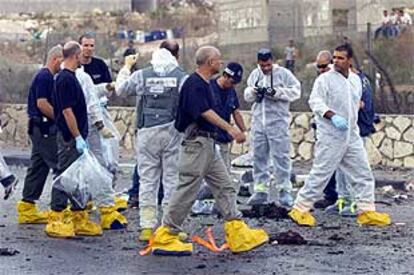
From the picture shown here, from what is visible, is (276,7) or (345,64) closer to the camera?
(345,64)

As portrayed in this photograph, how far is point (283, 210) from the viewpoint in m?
13.5

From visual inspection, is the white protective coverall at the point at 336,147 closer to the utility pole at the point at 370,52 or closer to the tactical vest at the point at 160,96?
the tactical vest at the point at 160,96

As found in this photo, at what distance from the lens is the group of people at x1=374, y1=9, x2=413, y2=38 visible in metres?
22.1

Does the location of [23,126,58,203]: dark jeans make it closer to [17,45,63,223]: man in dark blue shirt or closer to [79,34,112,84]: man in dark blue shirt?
[17,45,63,223]: man in dark blue shirt

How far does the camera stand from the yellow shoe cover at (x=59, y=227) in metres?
11.9

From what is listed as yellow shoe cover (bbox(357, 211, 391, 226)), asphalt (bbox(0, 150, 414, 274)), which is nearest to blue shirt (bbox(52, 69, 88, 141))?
asphalt (bbox(0, 150, 414, 274))

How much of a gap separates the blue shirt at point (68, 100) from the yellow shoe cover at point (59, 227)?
787 millimetres

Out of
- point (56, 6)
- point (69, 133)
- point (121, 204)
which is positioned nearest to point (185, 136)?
point (69, 133)

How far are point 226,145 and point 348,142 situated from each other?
A: 1.30 m

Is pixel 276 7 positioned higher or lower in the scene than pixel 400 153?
higher

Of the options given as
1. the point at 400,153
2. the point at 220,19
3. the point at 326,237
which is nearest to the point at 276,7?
the point at 220,19

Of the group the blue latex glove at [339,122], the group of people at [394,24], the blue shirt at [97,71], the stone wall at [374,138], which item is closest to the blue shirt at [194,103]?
the blue latex glove at [339,122]

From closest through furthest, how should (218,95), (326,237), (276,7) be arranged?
1. (326,237)
2. (218,95)
3. (276,7)

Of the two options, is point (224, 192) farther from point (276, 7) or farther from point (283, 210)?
point (276, 7)
